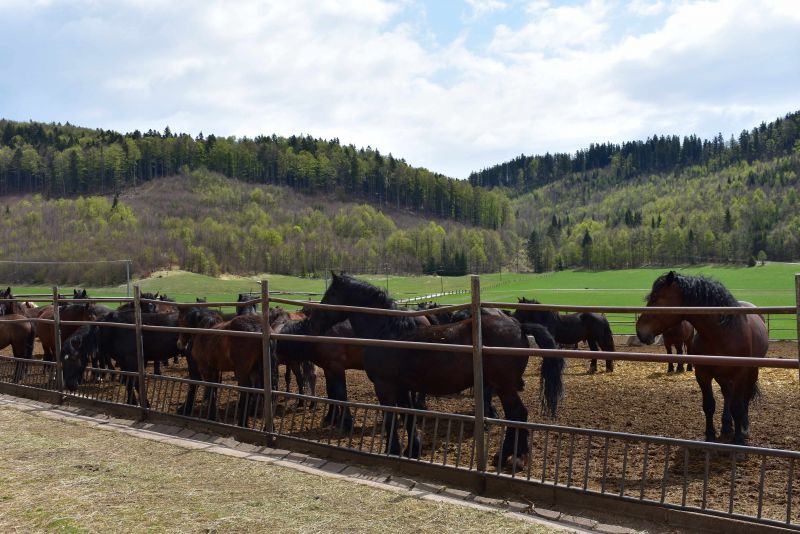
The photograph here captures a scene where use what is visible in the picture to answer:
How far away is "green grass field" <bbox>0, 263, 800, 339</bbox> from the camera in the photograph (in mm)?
51844

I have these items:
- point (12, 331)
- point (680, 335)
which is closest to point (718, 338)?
point (680, 335)

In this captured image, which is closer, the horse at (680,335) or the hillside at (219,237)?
the horse at (680,335)

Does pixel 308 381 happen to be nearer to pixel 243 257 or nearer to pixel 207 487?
pixel 207 487

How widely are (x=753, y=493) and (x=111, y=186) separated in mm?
167283

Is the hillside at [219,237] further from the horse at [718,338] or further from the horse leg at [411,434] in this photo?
the horse at [718,338]

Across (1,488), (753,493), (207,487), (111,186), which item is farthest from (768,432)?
(111,186)

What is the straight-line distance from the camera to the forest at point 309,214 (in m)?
107

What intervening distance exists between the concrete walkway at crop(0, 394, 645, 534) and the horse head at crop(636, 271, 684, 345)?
2377 millimetres

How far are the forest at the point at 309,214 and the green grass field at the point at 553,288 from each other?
22.3 m

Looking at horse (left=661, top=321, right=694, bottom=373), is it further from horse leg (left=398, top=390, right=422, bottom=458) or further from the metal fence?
horse leg (left=398, top=390, right=422, bottom=458)

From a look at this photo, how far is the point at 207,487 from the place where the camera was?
201 inches

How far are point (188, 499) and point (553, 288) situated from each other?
7856 cm

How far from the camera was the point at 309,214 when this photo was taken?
141250mm

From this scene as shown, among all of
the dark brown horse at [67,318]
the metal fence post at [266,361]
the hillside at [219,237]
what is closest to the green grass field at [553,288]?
the hillside at [219,237]
